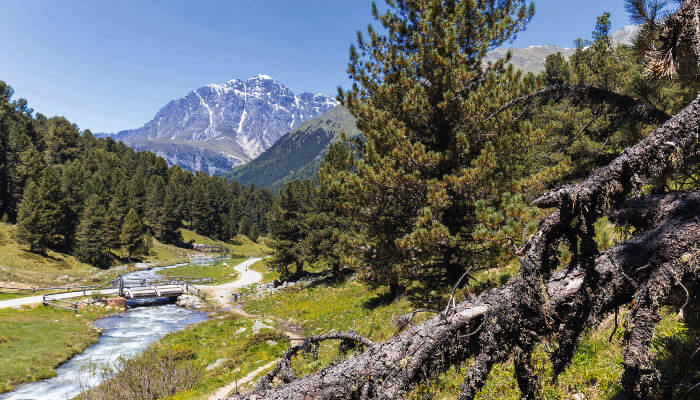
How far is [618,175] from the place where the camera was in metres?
2.04

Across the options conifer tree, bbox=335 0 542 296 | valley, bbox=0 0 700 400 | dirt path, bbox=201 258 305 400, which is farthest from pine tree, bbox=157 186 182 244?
conifer tree, bbox=335 0 542 296

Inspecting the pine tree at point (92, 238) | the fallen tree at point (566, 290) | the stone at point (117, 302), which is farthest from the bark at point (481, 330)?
the pine tree at point (92, 238)

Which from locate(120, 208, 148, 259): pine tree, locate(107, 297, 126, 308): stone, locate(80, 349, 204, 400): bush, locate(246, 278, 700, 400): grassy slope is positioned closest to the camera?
locate(246, 278, 700, 400): grassy slope

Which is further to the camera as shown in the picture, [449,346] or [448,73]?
[448,73]

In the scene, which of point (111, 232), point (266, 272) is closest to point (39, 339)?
point (266, 272)

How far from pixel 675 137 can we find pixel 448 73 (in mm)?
8148

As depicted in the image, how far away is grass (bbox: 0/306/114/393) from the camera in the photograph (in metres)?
17.0

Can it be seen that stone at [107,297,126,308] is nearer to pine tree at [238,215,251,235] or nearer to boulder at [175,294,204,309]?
boulder at [175,294,204,309]

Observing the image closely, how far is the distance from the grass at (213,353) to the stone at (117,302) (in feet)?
49.9

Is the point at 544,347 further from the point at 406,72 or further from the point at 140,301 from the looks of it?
the point at 140,301

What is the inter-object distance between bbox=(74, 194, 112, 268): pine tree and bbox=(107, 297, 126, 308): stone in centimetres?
3045

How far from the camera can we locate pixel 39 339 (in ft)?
70.8

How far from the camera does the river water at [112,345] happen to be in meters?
15.3

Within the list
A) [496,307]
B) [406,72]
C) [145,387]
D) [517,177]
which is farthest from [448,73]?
[145,387]
